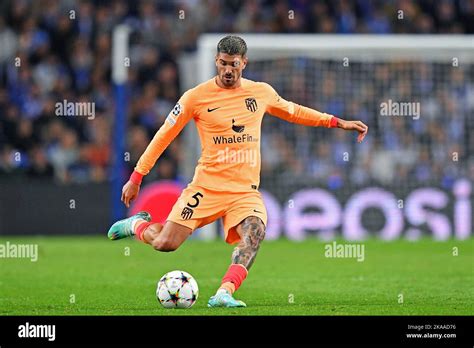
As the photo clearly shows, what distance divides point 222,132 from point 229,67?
0.62 meters

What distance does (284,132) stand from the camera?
21328 mm

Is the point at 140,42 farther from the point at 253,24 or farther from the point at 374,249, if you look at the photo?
the point at 374,249

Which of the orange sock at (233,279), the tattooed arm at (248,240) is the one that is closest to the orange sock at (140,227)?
the tattooed arm at (248,240)

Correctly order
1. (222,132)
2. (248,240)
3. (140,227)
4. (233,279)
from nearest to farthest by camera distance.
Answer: (233,279) < (248,240) < (222,132) < (140,227)

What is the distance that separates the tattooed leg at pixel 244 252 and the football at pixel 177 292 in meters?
0.34

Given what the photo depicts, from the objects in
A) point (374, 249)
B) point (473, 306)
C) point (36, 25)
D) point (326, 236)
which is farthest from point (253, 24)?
point (473, 306)

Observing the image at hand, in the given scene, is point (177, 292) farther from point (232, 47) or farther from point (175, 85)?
point (175, 85)

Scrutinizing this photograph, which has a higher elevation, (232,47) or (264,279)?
(232,47)

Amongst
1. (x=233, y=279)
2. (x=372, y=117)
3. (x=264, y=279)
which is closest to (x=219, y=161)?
(x=233, y=279)

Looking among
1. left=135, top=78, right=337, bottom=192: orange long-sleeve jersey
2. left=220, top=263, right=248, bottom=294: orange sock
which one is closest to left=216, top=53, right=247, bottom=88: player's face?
left=135, top=78, right=337, bottom=192: orange long-sleeve jersey

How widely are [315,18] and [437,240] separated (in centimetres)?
672

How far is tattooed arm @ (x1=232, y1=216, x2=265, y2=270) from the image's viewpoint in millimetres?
10172

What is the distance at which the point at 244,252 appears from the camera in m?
10.2

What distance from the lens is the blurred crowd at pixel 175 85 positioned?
21.0 m
